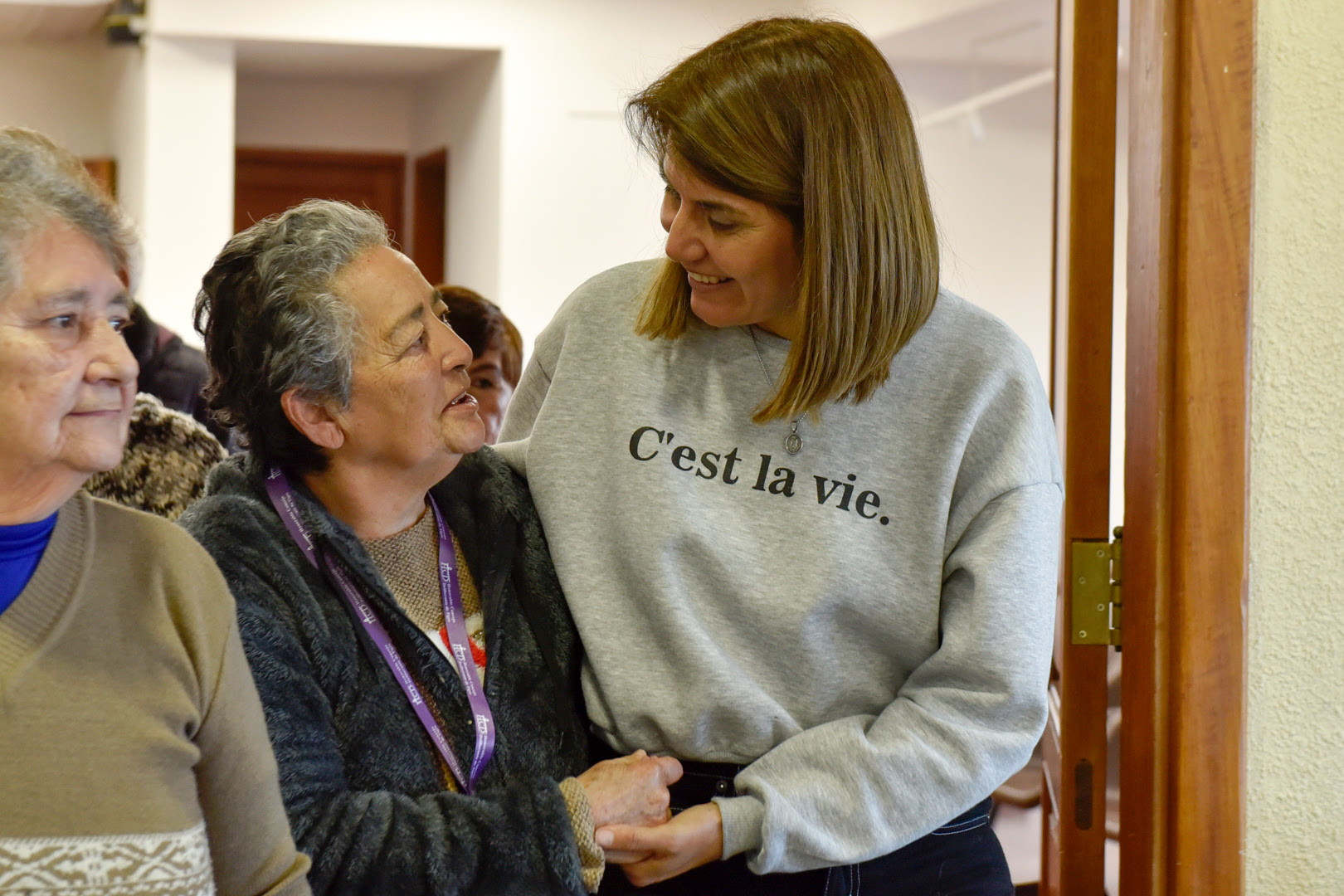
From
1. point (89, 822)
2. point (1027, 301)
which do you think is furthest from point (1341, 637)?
point (1027, 301)

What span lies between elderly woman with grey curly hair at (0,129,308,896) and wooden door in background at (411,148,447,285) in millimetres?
7112

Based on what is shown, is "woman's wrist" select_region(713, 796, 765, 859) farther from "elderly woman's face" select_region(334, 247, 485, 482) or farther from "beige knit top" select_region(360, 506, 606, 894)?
"elderly woman's face" select_region(334, 247, 485, 482)

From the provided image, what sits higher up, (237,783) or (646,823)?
(237,783)

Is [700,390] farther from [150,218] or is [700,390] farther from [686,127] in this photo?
[150,218]

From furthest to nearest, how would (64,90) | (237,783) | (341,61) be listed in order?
(64,90) < (341,61) < (237,783)

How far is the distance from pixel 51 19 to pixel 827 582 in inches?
279

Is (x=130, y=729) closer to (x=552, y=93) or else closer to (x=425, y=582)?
(x=425, y=582)

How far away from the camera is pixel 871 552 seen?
1.42 metres

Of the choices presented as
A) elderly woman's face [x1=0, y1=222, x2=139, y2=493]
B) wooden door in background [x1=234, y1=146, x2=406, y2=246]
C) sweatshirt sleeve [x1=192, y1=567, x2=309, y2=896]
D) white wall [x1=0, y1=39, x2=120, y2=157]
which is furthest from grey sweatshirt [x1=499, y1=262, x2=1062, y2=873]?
white wall [x1=0, y1=39, x2=120, y2=157]

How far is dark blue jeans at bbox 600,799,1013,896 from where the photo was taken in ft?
4.70

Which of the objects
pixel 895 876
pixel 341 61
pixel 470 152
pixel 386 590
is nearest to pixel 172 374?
pixel 386 590

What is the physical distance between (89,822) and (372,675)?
42cm

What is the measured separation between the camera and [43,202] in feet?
3.24

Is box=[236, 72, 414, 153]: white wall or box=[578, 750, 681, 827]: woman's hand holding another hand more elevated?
box=[236, 72, 414, 153]: white wall
